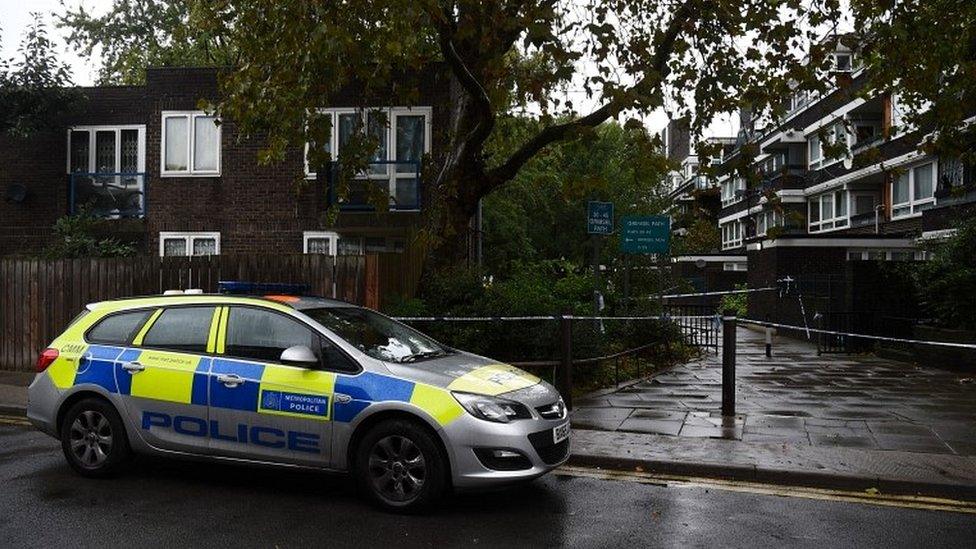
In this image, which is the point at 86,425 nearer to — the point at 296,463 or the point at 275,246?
the point at 296,463

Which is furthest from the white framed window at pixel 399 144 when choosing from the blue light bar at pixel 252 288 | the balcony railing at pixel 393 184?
the blue light bar at pixel 252 288

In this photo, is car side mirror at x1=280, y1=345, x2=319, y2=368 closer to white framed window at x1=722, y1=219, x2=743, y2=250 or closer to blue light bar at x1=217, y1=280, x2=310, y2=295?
blue light bar at x1=217, y1=280, x2=310, y2=295

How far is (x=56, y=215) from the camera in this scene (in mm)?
19500

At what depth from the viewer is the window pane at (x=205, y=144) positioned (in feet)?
61.2

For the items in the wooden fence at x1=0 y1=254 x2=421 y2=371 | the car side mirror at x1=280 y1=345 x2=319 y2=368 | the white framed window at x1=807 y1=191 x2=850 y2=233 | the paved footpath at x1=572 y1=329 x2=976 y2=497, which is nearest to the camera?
the car side mirror at x1=280 y1=345 x2=319 y2=368

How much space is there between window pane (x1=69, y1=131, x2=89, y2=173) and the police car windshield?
612 inches

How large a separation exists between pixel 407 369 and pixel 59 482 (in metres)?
3.09

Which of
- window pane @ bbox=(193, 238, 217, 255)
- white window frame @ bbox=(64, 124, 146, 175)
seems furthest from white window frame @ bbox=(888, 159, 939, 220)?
white window frame @ bbox=(64, 124, 146, 175)

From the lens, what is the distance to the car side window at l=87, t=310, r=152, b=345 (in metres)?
6.86

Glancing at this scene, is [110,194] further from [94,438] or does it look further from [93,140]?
[94,438]

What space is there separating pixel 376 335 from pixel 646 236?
30.1 feet

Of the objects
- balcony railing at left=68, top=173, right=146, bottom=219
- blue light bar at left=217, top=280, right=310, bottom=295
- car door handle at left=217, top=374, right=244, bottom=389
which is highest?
balcony railing at left=68, top=173, right=146, bottom=219

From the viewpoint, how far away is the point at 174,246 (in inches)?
743

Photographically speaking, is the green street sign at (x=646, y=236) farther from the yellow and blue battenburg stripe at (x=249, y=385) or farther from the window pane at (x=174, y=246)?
the window pane at (x=174, y=246)
